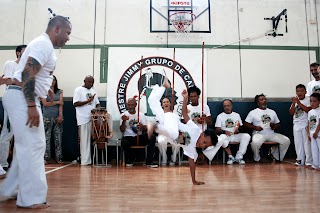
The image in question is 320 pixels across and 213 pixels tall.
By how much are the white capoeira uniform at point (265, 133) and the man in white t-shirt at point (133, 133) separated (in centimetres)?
219

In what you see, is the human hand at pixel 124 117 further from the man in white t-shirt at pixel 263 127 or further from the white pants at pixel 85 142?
the man in white t-shirt at pixel 263 127

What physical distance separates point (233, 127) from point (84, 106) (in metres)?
3.19

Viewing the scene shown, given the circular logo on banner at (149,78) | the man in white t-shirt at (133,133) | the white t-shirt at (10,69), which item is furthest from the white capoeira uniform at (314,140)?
the white t-shirt at (10,69)

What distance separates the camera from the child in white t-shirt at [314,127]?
194 inches

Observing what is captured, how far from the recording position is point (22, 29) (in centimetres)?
697

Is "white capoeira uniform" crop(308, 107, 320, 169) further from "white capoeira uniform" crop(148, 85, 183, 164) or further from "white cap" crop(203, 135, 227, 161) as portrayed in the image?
"white capoeira uniform" crop(148, 85, 183, 164)

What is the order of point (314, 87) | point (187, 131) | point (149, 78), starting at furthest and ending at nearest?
point (149, 78)
point (314, 87)
point (187, 131)

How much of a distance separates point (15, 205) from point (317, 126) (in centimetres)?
460

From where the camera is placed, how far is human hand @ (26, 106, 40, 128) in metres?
2.24

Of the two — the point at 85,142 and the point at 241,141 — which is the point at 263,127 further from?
the point at 85,142

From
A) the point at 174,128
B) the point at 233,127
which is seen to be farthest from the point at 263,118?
the point at 174,128

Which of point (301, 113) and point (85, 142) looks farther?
point (85, 142)

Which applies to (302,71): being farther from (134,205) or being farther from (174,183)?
(134,205)

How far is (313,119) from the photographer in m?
5.03
